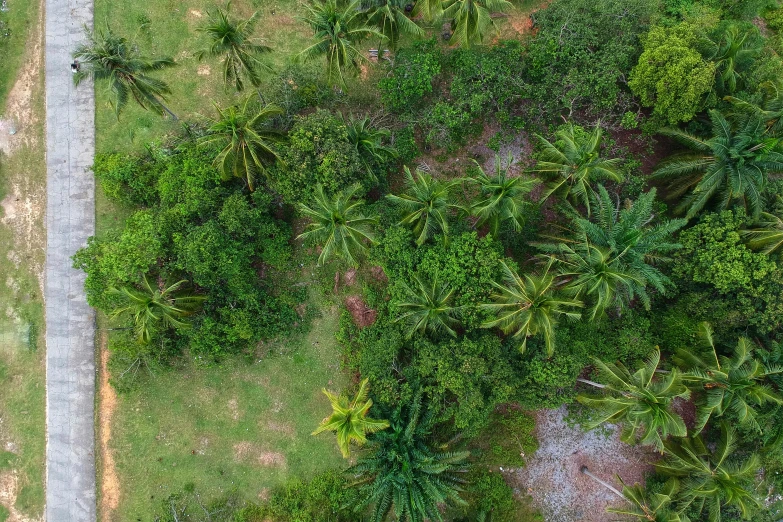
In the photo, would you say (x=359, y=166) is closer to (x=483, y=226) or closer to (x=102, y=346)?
(x=483, y=226)

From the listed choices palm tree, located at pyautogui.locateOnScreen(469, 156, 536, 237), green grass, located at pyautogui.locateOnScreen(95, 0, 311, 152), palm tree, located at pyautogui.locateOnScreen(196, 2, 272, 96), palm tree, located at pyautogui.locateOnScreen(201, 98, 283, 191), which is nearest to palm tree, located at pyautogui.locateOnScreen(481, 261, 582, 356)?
palm tree, located at pyautogui.locateOnScreen(469, 156, 536, 237)

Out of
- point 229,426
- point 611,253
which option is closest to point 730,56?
point 611,253

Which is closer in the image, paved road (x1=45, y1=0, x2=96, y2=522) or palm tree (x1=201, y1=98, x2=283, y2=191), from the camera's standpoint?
palm tree (x1=201, y1=98, x2=283, y2=191)

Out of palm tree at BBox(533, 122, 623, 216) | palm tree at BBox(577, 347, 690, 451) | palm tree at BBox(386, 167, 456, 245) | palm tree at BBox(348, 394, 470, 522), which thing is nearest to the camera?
palm tree at BBox(577, 347, 690, 451)

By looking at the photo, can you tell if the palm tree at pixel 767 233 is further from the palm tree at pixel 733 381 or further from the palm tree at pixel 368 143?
the palm tree at pixel 368 143

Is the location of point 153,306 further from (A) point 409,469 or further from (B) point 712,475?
(B) point 712,475

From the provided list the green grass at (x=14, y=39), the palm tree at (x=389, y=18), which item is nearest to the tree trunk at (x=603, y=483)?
the palm tree at (x=389, y=18)

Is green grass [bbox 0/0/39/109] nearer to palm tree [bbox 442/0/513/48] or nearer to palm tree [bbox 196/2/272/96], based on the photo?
palm tree [bbox 196/2/272/96]

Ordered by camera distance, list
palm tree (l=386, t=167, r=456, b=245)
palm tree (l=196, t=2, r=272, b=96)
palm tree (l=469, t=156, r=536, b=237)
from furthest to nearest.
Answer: palm tree (l=386, t=167, r=456, b=245)
palm tree (l=469, t=156, r=536, b=237)
palm tree (l=196, t=2, r=272, b=96)
